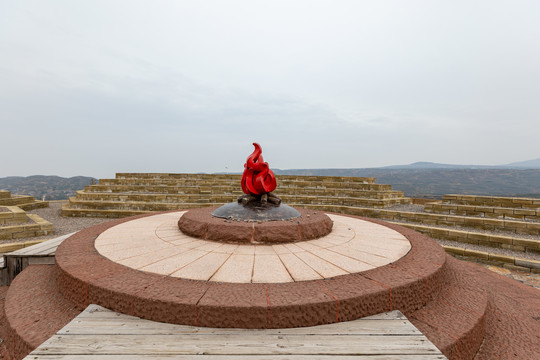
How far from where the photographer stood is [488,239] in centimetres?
802

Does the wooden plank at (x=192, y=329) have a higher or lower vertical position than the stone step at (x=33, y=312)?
higher

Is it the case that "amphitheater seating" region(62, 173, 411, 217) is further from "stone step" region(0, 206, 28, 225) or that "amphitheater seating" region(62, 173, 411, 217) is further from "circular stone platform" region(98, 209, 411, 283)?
"circular stone platform" region(98, 209, 411, 283)

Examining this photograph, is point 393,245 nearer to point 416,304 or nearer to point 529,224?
point 416,304

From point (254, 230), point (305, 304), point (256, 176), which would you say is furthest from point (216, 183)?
point (305, 304)

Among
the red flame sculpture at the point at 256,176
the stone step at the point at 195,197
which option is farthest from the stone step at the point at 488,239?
the red flame sculpture at the point at 256,176

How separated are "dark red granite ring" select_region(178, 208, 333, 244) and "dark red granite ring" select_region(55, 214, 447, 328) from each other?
1.66 meters

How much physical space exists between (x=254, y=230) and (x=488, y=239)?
313 inches

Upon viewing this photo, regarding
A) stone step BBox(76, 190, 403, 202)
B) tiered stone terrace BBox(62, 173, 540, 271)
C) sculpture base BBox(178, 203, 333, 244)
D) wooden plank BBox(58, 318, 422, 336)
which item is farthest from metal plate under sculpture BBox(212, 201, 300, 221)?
stone step BBox(76, 190, 403, 202)

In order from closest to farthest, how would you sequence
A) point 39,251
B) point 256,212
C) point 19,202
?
point 39,251
point 256,212
point 19,202

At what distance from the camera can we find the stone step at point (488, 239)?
24.6 ft

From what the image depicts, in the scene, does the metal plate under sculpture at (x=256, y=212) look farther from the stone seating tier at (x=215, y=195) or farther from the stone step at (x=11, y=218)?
the stone step at (x=11, y=218)

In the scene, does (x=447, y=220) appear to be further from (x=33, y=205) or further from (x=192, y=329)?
(x=33, y=205)

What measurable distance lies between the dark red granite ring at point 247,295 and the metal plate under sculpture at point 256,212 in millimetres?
2360

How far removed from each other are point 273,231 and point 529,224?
9.19 metres
